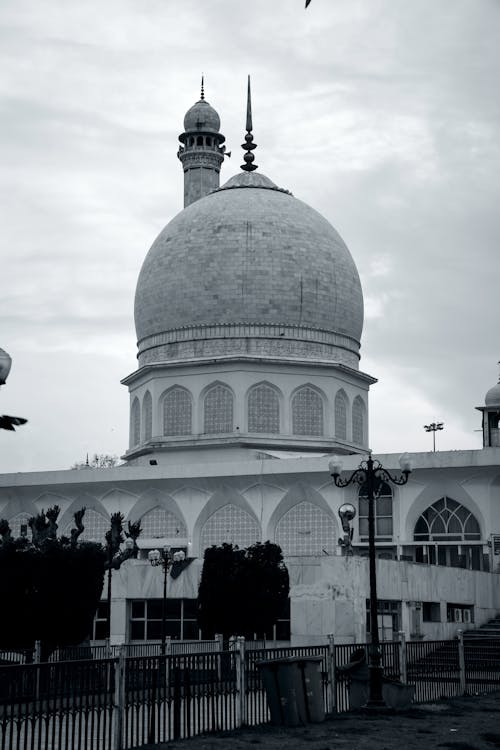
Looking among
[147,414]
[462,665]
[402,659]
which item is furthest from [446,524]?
[402,659]

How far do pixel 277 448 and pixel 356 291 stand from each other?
7.93m

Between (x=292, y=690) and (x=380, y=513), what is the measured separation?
2443cm

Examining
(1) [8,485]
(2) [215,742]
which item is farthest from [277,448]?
(2) [215,742]

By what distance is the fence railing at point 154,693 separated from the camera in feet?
41.7

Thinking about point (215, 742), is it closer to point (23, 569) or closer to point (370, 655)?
point (370, 655)

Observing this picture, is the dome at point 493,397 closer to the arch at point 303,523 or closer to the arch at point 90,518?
the arch at point 303,523

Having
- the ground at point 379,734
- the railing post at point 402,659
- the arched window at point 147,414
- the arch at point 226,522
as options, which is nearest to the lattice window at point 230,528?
the arch at point 226,522

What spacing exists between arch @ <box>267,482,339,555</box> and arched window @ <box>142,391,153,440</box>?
6404 millimetres

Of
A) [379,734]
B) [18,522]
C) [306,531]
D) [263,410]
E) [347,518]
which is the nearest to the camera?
[379,734]

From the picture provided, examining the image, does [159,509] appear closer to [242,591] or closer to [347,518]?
[347,518]

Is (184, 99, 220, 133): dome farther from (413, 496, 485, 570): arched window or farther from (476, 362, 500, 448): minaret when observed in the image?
(413, 496, 485, 570): arched window

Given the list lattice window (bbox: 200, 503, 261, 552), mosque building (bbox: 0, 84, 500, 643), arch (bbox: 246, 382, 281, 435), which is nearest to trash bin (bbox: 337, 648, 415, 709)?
mosque building (bbox: 0, 84, 500, 643)

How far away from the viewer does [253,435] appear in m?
42.1

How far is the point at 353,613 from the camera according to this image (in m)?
30.4
